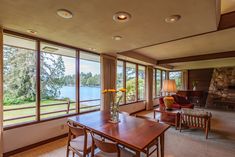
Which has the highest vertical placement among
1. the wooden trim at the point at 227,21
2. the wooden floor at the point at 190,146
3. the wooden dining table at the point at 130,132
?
the wooden trim at the point at 227,21

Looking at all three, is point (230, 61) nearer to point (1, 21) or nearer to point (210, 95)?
point (210, 95)

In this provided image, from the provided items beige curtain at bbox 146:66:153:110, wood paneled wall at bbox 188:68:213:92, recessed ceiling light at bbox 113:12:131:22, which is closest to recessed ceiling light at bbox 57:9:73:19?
recessed ceiling light at bbox 113:12:131:22

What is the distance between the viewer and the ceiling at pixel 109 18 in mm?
1562

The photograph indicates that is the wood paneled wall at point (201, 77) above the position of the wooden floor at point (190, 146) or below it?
above

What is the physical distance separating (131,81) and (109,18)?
426 cm

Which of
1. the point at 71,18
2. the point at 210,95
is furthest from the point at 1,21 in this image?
the point at 210,95

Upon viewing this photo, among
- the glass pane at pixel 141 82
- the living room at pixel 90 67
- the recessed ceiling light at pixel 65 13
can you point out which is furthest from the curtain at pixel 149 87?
the recessed ceiling light at pixel 65 13

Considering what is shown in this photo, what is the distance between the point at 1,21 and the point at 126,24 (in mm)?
1987

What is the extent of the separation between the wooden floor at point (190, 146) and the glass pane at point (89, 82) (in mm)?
1295

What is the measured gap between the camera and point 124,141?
1.51m

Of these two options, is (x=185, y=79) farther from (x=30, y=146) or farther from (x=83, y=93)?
(x=30, y=146)

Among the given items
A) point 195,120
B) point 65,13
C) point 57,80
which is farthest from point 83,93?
point 195,120

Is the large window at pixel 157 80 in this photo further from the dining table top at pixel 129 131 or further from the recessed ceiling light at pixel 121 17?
the recessed ceiling light at pixel 121 17

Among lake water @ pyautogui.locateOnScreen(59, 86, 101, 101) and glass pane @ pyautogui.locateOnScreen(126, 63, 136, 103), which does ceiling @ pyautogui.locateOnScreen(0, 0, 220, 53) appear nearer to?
lake water @ pyautogui.locateOnScreen(59, 86, 101, 101)
